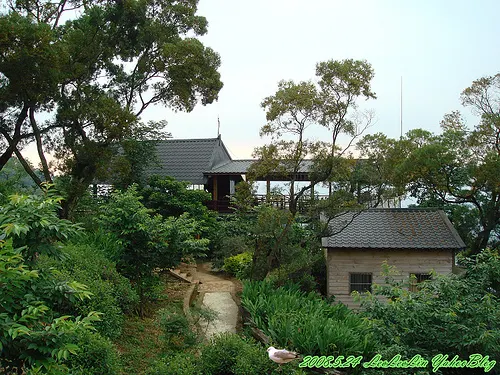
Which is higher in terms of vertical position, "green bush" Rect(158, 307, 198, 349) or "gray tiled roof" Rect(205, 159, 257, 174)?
"gray tiled roof" Rect(205, 159, 257, 174)

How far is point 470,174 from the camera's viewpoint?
16.0m

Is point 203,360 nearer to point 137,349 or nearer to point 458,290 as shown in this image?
point 137,349

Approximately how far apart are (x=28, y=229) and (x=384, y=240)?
11.8 m

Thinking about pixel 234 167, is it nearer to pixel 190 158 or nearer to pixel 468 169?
pixel 190 158

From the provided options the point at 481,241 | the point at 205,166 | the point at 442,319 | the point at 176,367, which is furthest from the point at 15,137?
the point at 481,241

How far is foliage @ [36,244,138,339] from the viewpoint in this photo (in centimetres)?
718

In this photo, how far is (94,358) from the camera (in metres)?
6.13

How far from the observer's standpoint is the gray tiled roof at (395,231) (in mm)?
13609

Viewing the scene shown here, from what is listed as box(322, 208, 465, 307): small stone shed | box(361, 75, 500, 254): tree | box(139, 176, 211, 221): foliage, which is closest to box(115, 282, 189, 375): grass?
box(322, 208, 465, 307): small stone shed

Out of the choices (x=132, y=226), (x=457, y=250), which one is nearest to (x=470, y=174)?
(x=457, y=250)

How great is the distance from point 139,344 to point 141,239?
2252 mm

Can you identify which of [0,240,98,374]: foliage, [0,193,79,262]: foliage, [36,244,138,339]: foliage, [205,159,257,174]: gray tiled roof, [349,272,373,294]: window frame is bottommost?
[349,272,373,294]: window frame

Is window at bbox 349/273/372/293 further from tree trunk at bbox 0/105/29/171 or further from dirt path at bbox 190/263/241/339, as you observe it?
tree trunk at bbox 0/105/29/171

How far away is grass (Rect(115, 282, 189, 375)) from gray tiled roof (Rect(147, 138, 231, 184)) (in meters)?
12.0
